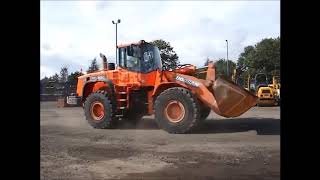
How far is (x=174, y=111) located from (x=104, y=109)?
2448 mm

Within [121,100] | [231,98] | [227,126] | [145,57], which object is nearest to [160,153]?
[231,98]

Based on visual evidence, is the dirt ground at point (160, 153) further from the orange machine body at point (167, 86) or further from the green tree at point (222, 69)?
the green tree at point (222, 69)

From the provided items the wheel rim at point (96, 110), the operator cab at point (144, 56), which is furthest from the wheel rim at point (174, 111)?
the wheel rim at point (96, 110)

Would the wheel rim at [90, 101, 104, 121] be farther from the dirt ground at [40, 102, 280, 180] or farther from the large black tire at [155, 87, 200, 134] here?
the large black tire at [155, 87, 200, 134]

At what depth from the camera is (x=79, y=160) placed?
24.5ft

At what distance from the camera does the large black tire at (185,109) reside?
10883 mm

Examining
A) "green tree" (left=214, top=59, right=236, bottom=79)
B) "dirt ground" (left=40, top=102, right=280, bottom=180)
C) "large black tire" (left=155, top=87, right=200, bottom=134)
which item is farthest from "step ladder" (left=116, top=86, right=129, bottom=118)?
"green tree" (left=214, top=59, right=236, bottom=79)

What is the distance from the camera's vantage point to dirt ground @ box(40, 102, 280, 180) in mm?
6375

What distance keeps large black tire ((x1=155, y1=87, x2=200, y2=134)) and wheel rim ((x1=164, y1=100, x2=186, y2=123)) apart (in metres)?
0.06

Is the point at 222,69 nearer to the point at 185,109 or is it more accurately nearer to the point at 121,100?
the point at 121,100

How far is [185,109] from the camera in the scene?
36.1ft

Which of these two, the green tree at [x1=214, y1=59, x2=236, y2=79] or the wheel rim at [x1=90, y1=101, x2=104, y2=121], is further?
the wheel rim at [x1=90, y1=101, x2=104, y2=121]
